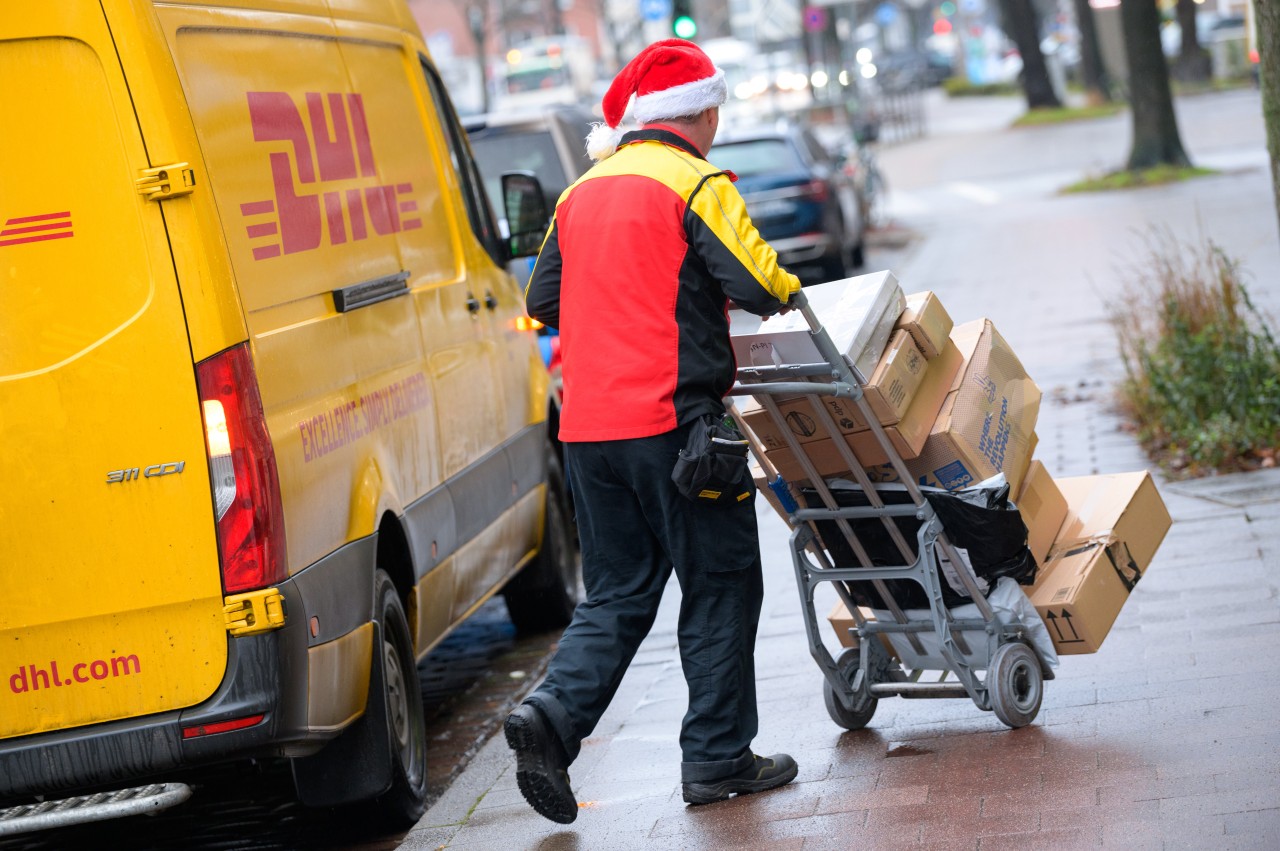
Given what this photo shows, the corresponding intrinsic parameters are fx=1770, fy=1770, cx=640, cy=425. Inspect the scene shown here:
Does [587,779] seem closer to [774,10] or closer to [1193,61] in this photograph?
[774,10]

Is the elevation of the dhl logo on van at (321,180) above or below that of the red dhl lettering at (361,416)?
above

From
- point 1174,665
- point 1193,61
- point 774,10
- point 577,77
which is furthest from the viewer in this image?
point 577,77

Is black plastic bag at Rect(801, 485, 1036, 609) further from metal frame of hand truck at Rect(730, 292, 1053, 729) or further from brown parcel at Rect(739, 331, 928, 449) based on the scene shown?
brown parcel at Rect(739, 331, 928, 449)

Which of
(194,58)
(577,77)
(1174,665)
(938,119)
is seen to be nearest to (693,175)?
(194,58)

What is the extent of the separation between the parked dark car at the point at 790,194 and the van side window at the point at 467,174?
10.2 m

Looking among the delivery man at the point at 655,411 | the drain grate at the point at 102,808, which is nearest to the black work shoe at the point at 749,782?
the delivery man at the point at 655,411

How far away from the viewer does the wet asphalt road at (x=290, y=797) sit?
5.39m

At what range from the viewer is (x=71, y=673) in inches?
167

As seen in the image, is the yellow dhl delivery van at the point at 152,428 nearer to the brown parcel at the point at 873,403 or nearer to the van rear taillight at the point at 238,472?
the van rear taillight at the point at 238,472

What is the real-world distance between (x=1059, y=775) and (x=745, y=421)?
1284 mm

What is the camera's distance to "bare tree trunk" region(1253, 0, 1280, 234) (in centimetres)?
740

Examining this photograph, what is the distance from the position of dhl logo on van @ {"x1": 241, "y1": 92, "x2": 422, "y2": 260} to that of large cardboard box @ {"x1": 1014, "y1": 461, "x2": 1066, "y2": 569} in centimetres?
210

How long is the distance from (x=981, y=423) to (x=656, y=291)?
1.04m

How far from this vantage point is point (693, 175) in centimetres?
449
